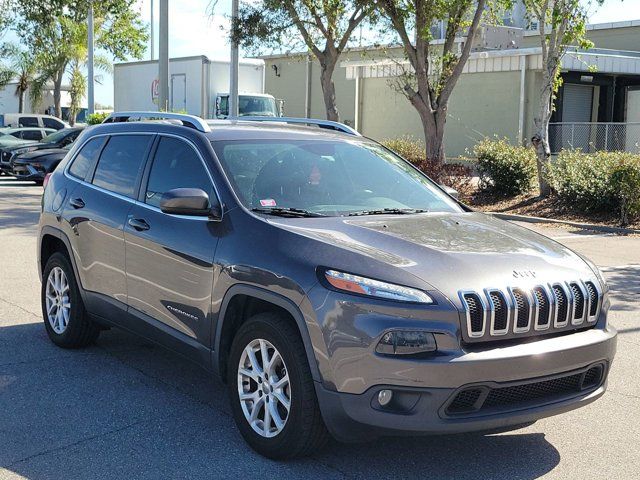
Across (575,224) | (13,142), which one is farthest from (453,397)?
(13,142)

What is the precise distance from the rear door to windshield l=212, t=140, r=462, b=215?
92 cm

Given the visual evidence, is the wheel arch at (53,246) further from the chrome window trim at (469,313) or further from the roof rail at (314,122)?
the chrome window trim at (469,313)

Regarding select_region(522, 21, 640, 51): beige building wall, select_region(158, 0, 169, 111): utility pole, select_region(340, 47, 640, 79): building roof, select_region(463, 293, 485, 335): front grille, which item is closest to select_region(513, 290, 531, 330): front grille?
select_region(463, 293, 485, 335): front grille

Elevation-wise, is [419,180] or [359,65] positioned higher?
[359,65]

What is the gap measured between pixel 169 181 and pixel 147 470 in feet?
6.41

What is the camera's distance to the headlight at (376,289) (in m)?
3.83

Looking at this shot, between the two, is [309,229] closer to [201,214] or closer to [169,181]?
[201,214]

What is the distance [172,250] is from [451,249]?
1724 millimetres

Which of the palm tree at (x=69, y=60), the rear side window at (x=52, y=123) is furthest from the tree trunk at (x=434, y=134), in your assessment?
the palm tree at (x=69, y=60)

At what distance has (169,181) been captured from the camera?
536cm

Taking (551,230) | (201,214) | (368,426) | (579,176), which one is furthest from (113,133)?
(579,176)

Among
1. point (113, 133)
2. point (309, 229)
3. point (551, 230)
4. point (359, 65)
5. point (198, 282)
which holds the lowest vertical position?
point (551, 230)

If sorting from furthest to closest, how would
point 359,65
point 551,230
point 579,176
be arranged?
point 359,65 → point 579,176 → point 551,230

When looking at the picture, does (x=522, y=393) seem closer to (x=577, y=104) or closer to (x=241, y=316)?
(x=241, y=316)
